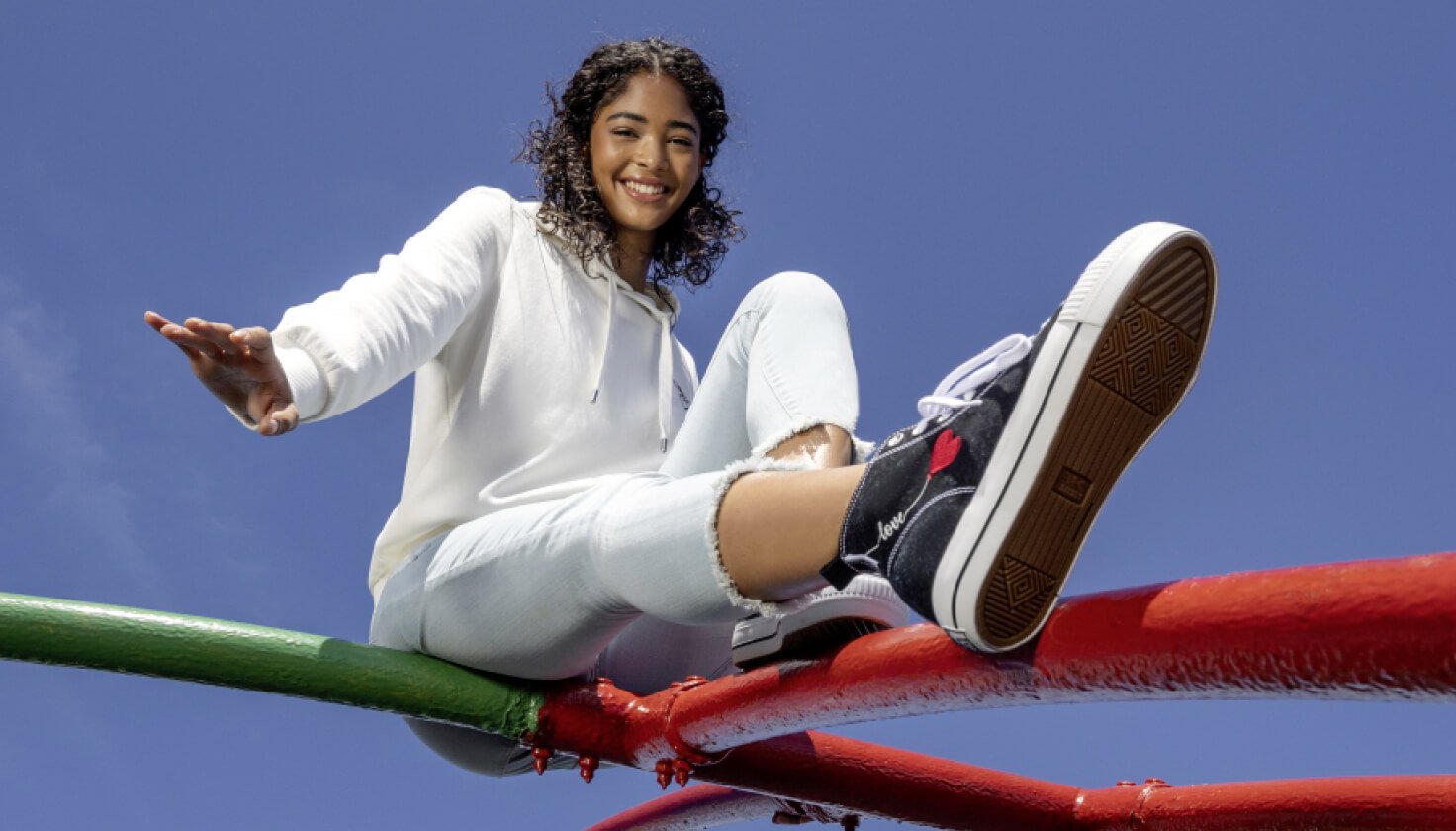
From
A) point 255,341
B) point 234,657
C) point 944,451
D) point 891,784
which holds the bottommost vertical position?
point 891,784

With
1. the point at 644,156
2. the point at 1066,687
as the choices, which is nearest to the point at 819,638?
the point at 1066,687

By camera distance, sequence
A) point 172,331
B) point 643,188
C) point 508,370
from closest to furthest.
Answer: point 172,331
point 508,370
point 643,188

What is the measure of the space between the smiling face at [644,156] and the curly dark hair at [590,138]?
19 millimetres

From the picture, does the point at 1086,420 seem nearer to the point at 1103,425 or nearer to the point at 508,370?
the point at 1103,425

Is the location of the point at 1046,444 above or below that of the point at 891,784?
above

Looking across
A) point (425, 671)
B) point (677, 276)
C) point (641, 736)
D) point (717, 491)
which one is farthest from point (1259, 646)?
point (677, 276)

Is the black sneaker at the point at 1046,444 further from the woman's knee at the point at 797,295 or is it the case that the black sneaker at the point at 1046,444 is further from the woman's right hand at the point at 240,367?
the woman's right hand at the point at 240,367

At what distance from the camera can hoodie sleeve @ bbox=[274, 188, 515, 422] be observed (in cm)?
144

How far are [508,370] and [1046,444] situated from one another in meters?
0.92

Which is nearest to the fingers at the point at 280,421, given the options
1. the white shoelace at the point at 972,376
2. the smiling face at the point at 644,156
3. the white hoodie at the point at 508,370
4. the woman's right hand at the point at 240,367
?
the woman's right hand at the point at 240,367

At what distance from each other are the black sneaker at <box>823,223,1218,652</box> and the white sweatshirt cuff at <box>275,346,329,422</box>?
1.92 ft

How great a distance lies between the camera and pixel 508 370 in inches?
71.4

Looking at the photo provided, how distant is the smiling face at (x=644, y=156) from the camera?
2018 mm

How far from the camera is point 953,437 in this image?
3.59 ft
